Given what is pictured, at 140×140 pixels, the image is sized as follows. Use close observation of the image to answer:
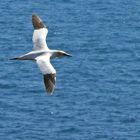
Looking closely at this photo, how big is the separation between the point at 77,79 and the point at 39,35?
6537 centimetres

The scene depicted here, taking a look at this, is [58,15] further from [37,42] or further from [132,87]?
[37,42]

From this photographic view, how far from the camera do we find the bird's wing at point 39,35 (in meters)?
44.9

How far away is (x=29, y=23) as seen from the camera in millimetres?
139500

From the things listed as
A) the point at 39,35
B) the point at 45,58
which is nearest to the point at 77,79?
the point at 39,35

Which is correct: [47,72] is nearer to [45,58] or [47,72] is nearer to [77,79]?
[45,58]

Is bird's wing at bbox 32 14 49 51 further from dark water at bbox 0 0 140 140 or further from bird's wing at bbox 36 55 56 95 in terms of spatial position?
dark water at bbox 0 0 140 140

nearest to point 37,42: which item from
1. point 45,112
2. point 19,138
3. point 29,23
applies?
point 19,138

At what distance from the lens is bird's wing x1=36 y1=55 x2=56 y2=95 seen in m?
42.1

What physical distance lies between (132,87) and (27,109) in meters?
12.9

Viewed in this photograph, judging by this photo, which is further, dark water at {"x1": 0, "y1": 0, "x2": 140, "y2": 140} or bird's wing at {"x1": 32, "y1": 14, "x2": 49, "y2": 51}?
dark water at {"x1": 0, "y1": 0, "x2": 140, "y2": 140}

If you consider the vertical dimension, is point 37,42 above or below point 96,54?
above

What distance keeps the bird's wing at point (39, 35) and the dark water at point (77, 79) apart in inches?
1810

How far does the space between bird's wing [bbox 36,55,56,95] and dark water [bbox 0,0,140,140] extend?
49509 millimetres

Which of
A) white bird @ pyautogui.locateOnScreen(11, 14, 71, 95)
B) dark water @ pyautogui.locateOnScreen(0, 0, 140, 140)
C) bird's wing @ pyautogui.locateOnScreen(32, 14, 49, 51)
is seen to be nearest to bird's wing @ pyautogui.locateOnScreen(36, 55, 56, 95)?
white bird @ pyautogui.locateOnScreen(11, 14, 71, 95)
